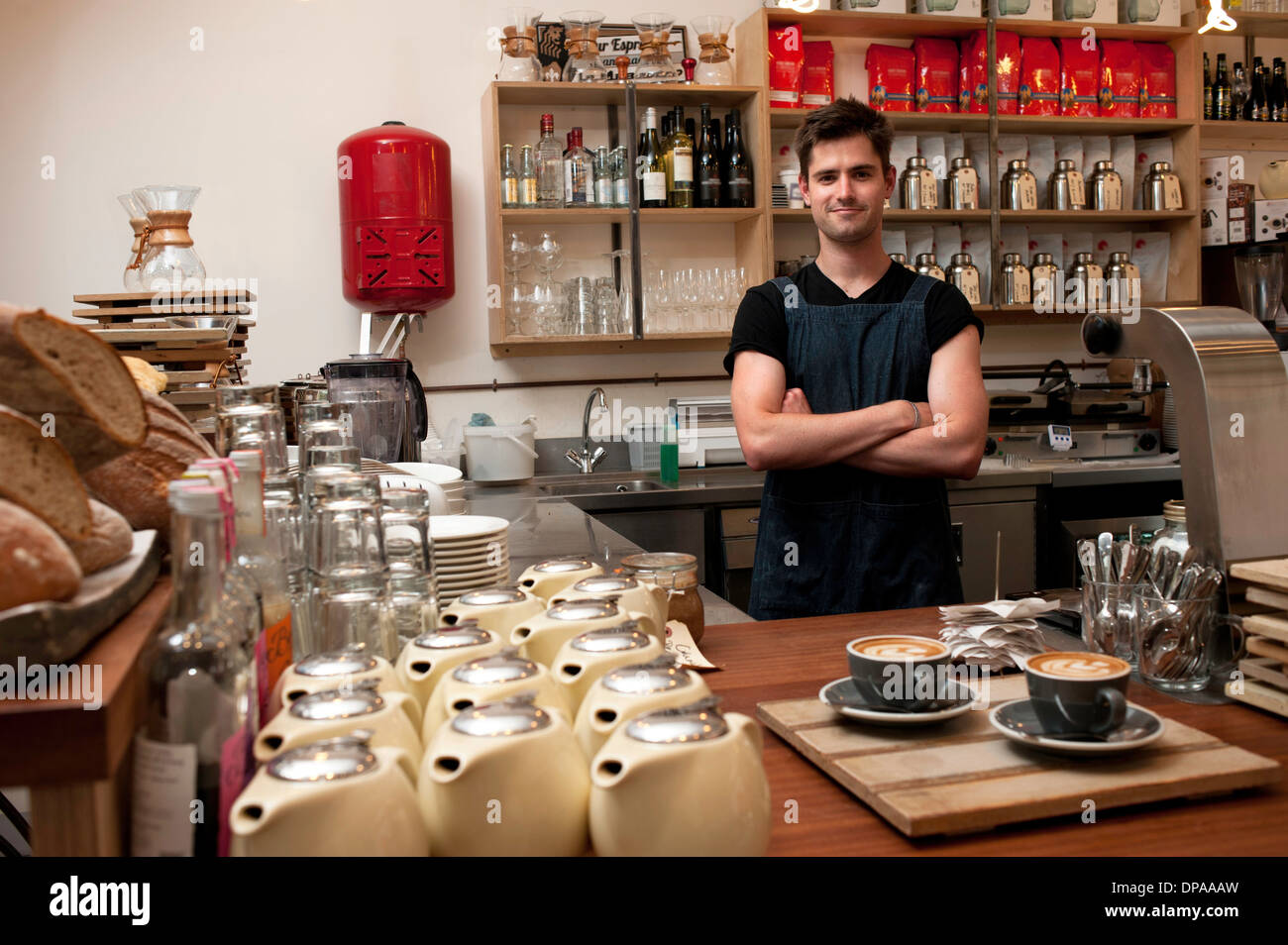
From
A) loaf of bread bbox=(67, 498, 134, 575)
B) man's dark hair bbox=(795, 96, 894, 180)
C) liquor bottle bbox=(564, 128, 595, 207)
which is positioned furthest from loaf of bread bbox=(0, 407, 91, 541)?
liquor bottle bbox=(564, 128, 595, 207)

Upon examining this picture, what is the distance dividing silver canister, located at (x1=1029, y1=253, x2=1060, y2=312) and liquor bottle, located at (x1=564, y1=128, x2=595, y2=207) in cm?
196

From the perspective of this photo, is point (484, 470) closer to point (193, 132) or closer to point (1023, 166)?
point (193, 132)

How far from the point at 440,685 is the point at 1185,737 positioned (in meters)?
0.71

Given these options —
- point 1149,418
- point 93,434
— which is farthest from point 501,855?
point 1149,418

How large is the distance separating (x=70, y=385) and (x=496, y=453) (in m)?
3.54

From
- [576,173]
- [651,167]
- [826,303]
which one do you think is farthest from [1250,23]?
[826,303]

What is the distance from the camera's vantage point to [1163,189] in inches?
190

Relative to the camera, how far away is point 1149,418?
470 cm

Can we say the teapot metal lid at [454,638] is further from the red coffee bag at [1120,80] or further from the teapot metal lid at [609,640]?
the red coffee bag at [1120,80]

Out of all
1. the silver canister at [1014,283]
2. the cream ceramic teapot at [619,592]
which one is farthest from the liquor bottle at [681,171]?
the cream ceramic teapot at [619,592]

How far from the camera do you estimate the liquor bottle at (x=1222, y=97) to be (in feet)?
16.5

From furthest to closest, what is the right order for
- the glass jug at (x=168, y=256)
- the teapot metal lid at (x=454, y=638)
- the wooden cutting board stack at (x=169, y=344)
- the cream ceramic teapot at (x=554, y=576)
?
1. the glass jug at (x=168, y=256)
2. the wooden cutting board stack at (x=169, y=344)
3. the cream ceramic teapot at (x=554, y=576)
4. the teapot metal lid at (x=454, y=638)

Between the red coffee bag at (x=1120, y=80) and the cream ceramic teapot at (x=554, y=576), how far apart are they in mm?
4376

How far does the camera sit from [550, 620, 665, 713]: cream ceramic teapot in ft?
2.92
